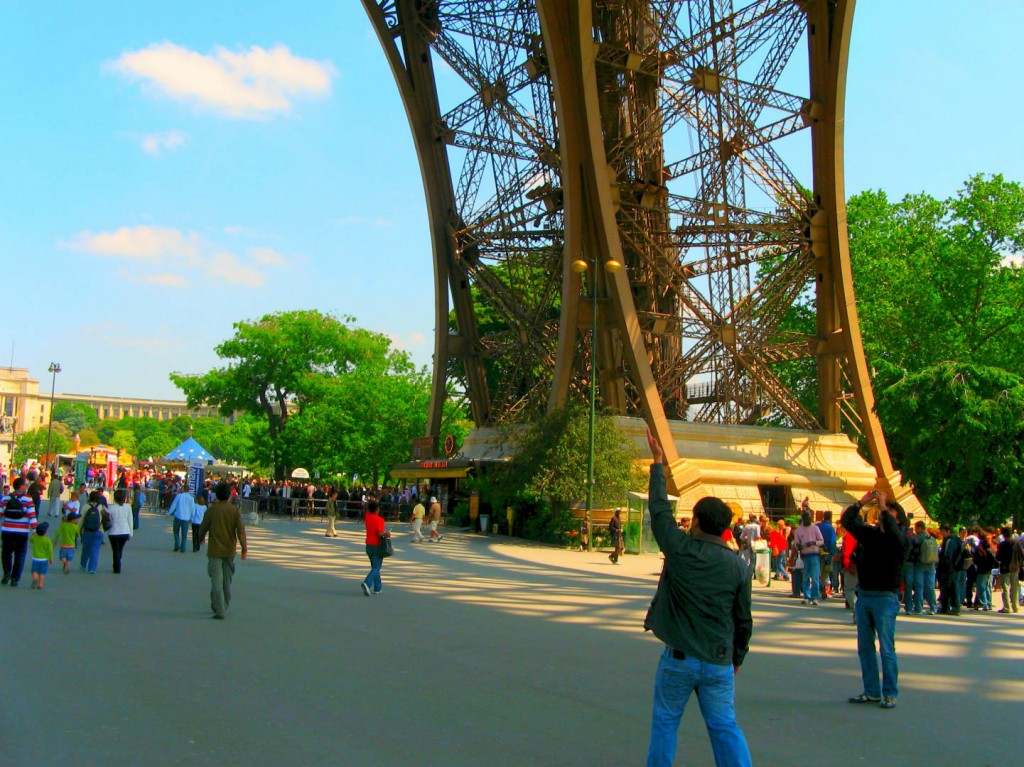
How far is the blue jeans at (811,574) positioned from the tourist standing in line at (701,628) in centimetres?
1260

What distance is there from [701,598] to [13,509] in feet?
Answer: 40.7

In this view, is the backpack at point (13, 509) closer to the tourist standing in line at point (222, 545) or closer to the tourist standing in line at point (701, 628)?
the tourist standing in line at point (222, 545)

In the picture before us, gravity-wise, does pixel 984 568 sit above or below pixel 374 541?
below

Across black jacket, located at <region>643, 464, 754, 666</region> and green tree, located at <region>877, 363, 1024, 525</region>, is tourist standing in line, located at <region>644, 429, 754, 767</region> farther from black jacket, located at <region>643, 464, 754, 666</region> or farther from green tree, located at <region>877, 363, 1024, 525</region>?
green tree, located at <region>877, 363, 1024, 525</region>

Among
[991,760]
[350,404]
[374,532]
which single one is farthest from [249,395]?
[991,760]

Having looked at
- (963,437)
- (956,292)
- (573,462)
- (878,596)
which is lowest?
(878,596)

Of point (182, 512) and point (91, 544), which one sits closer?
point (91, 544)

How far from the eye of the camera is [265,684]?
789cm

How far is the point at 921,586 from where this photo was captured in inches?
664

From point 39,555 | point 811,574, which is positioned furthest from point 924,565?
point 39,555

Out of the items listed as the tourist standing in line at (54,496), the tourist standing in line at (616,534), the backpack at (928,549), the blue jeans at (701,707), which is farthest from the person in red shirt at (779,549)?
the tourist standing in line at (54,496)

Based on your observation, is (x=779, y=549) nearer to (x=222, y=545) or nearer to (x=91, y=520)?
(x=91, y=520)

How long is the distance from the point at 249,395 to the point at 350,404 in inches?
388

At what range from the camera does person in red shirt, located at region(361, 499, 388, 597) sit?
1482cm
